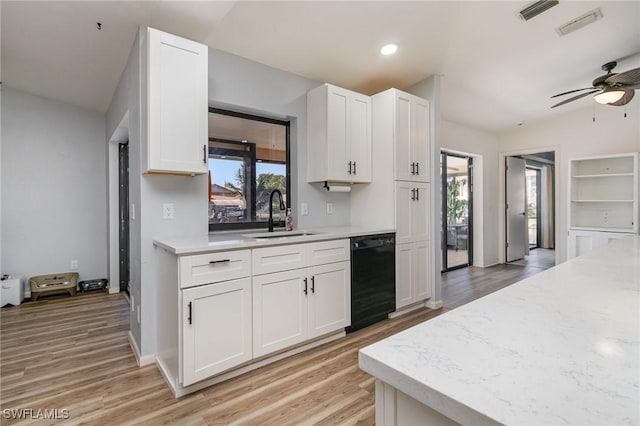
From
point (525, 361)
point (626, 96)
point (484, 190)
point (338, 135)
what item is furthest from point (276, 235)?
point (484, 190)

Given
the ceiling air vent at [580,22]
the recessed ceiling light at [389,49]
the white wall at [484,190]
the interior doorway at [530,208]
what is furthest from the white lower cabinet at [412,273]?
the interior doorway at [530,208]

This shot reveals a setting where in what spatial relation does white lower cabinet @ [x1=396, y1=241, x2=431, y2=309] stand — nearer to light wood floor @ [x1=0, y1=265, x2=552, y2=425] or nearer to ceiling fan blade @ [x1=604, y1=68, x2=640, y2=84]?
light wood floor @ [x1=0, y1=265, x2=552, y2=425]

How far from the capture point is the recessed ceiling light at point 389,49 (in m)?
3.00

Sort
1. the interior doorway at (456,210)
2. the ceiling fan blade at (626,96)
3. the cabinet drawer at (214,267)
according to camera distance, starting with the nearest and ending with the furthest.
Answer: the cabinet drawer at (214,267) → the ceiling fan blade at (626,96) → the interior doorway at (456,210)

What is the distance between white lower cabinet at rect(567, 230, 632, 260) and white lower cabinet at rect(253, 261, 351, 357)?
4.47m

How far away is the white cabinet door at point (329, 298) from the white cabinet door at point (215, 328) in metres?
0.58

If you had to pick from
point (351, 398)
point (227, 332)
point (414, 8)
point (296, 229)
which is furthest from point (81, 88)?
point (351, 398)

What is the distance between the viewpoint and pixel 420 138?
3502mm

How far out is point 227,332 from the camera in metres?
2.07

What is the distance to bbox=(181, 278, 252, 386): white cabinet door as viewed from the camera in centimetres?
192

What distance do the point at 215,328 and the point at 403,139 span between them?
257 centimetres

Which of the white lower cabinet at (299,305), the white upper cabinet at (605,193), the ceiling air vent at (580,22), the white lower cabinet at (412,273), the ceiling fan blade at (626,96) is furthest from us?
the white upper cabinet at (605,193)

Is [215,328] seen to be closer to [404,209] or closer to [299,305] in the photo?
[299,305]

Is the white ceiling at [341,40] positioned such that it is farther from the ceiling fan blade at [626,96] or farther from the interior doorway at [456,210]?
the interior doorway at [456,210]
